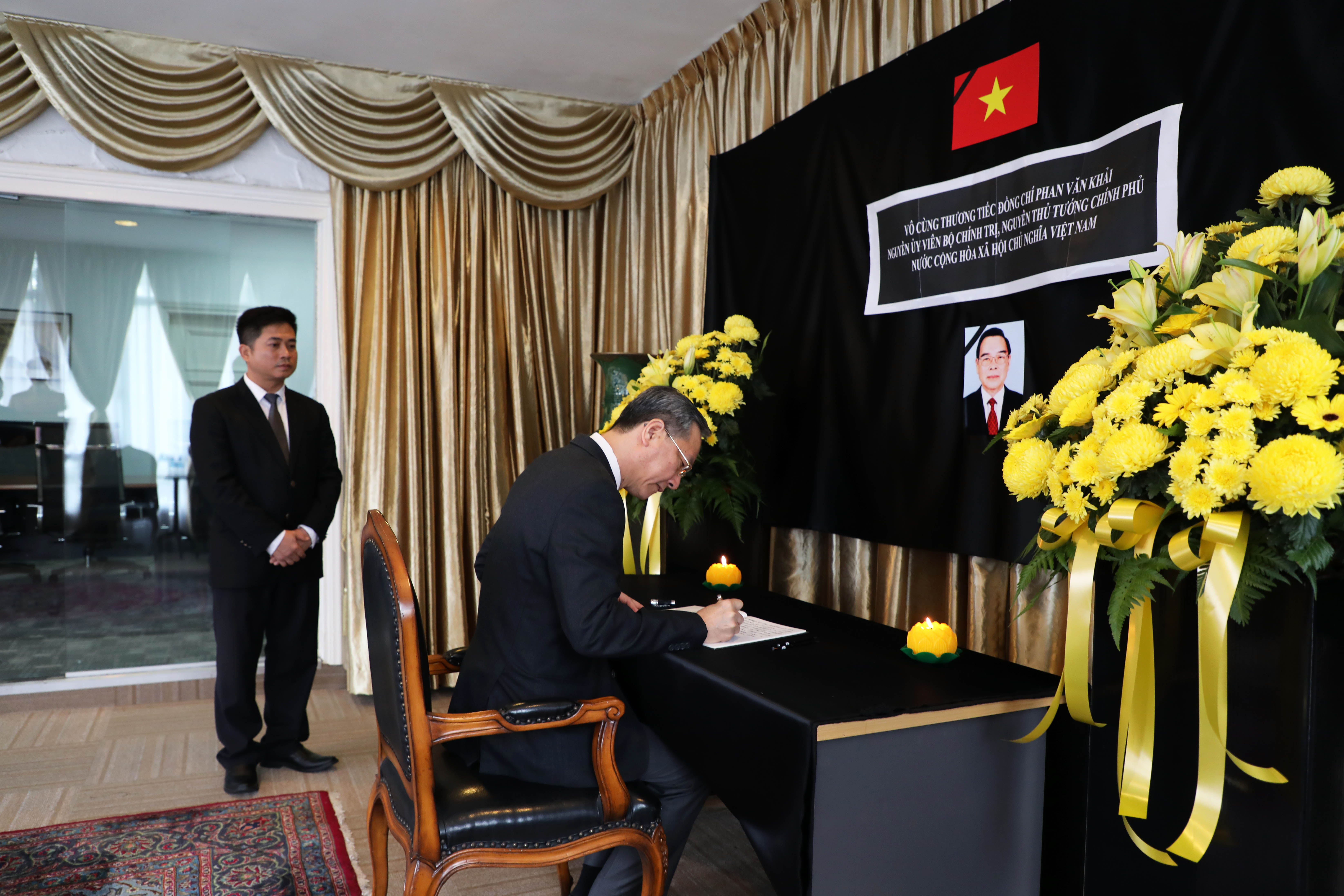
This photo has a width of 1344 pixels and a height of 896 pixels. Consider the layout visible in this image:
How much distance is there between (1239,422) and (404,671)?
1397 millimetres

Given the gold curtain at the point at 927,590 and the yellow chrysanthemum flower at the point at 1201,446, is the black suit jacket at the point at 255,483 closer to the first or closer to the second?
the gold curtain at the point at 927,590

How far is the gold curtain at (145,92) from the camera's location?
3688 mm

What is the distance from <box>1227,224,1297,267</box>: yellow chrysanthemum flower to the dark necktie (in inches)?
120

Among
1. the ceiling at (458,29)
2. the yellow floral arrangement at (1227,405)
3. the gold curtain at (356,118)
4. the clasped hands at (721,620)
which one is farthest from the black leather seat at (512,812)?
the gold curtain at (356,118)

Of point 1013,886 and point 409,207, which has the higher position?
point 409,207

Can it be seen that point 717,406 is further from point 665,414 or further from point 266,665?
point 266,665

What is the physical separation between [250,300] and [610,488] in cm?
314

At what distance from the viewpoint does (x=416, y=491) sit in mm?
4328

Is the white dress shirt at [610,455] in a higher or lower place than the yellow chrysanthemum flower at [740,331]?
lower

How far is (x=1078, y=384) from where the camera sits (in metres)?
1.38

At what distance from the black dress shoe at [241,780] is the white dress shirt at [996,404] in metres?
2.63

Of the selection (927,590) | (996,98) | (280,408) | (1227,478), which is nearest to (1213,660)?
(1227,478)

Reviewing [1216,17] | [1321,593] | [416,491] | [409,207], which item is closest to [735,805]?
[1321,593]

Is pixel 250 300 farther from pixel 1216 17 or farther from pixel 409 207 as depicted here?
pixel 1216 17
